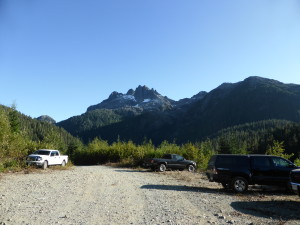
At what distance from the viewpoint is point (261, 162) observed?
13484 mm

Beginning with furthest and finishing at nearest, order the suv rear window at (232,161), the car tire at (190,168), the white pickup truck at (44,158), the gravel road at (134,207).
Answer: the car tire at (190,168) < the white pickup truck at (44,158) < the suv rear window at (232,161) < the gravel road at (134,207)

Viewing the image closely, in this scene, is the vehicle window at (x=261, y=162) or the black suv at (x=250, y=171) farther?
the vehicle window at (x=261, y=162)

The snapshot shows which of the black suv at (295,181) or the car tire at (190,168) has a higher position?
the black suv at (295,181)

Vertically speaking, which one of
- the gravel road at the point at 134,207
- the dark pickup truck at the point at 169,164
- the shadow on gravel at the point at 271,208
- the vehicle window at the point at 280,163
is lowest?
the shadow on gravel at the point at 271,208

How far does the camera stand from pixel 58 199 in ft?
33.1

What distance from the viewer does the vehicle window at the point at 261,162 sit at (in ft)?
43.9

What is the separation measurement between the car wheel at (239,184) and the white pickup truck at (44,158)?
1599cm

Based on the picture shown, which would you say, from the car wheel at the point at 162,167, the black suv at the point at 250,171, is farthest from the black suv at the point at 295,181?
the car wheel at the point at 162,167

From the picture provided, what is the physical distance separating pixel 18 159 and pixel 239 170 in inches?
715

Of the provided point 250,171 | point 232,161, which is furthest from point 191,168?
point 250,171

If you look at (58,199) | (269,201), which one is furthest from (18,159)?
(269,201)

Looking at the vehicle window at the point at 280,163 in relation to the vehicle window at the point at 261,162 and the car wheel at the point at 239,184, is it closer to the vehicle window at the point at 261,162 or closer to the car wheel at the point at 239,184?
the vehicle window at the point at 261,162

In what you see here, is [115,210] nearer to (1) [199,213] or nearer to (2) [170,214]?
(2) [170,214]

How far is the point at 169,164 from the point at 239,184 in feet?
39.3
